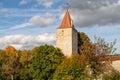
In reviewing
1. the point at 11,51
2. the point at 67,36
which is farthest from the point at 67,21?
the point at 11,51

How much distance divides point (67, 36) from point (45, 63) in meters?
23.6

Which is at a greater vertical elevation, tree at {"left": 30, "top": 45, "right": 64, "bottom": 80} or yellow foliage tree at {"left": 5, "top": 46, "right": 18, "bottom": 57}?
yellow foliage tree at {"left": 5, "top": 46, "right": 18, "bottom": 57}

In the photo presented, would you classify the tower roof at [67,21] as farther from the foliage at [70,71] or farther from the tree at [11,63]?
the foliage at [70,71]

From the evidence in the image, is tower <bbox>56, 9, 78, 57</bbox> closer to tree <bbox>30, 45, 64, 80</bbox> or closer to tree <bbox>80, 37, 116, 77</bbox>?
tree <bbox>30, 45, 64, 80</bbox>

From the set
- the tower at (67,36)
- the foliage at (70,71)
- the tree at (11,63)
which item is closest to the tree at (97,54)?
the foliage at (70,71)

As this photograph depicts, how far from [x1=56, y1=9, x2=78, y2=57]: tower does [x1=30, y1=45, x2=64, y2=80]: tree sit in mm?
17840

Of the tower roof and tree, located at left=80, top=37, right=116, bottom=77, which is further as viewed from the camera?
the tower roof

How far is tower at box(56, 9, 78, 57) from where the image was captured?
89750mm

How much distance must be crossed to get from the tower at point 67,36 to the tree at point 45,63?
1784cm

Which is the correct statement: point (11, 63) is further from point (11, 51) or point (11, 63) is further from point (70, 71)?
point (70, 71)

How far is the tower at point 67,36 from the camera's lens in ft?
294

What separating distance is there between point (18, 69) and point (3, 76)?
182 inches

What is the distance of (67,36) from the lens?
91.4 meters

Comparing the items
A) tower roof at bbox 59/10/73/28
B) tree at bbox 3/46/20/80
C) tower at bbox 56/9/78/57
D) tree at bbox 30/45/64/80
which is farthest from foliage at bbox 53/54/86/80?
tower roof at bbox 59/10/73/28
